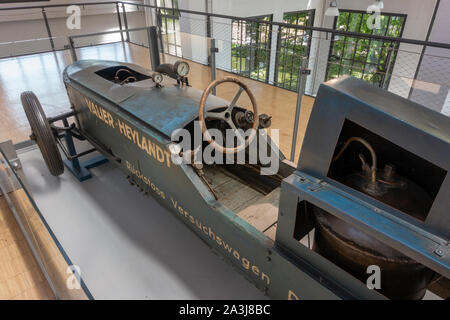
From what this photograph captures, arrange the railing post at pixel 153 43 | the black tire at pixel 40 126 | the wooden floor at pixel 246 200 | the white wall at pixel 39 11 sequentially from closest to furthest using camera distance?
the wooden floor at pixel 246 200 < the black tire at pixel 40 126 < the railing post at pixel 153 43 < the white wall at pixel 39 11

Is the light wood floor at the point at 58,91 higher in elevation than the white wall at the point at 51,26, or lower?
lower

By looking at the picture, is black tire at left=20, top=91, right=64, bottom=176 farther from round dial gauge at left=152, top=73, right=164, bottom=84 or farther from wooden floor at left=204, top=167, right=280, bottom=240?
wooden floor at left=204, top=167, right=280, bottom=240

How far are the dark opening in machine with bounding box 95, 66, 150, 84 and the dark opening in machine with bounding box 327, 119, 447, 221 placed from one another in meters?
2.47

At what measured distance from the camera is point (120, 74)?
11.5 ft

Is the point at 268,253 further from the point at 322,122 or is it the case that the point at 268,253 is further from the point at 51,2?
the point at 51,2

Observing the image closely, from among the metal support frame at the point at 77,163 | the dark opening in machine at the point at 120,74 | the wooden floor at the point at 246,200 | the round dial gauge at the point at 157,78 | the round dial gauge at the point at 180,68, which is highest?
the round dial gauge at the point at 180,68

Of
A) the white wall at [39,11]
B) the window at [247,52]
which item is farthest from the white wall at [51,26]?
the window at [247,52]

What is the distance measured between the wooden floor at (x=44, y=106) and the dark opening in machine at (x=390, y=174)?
28.8 inches

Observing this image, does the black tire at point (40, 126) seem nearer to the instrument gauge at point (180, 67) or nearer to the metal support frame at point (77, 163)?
the metal support frame at point (77, 163)

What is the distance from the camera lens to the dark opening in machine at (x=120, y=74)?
3.42 m

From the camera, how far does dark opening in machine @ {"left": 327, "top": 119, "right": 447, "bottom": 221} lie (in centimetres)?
141

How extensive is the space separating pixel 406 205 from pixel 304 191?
464mm

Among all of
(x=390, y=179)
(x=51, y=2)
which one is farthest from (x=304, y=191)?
(x=51, y=2)

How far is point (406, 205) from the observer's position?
1.39 metres
